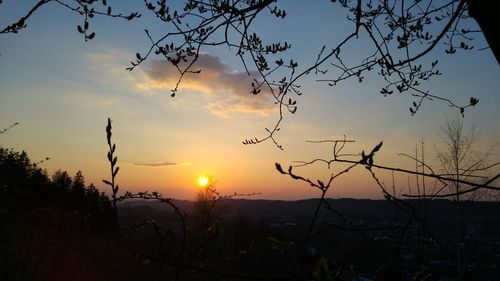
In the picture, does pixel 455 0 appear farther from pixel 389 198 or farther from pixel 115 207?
pixel 115 207

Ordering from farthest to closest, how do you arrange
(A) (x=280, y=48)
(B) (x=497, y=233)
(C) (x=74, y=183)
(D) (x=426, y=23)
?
1. (C) (x=74, y=183)
2. (B) (x=497, y=233)
3. (A) (x=280, y=48)
4. (D) (x=426, y=23)

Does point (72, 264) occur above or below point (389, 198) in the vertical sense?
below

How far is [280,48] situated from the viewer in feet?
14.1

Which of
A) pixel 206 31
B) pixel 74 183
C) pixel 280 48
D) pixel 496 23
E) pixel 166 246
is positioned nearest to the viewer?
pixel 166 246

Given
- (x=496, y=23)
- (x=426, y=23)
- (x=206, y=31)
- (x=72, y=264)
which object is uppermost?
(x=426, y=23)

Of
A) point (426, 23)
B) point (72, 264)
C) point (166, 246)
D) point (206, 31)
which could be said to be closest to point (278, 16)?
point (206, 31)

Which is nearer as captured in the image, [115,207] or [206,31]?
[115,207]

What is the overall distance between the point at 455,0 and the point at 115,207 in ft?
9.58

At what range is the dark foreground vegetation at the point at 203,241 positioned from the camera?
1212 millimetres

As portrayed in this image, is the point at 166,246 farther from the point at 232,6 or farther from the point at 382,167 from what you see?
the point at 232,6

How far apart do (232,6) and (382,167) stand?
81.7 inches

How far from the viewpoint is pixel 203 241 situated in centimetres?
224

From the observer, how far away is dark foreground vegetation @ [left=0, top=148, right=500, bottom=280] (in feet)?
3.98

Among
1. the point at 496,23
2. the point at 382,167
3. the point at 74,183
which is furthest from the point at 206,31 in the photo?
the point at 74,183
